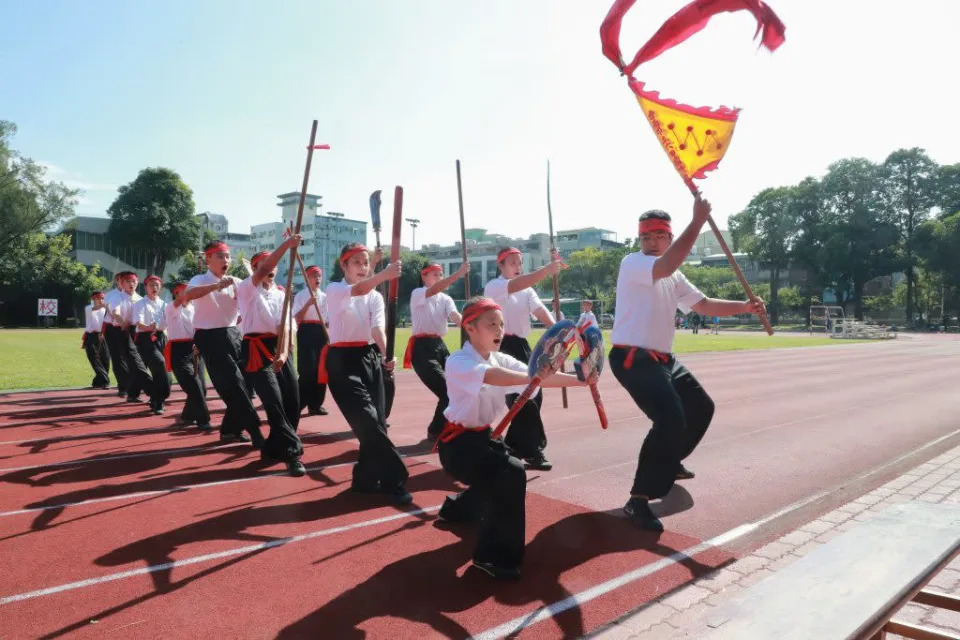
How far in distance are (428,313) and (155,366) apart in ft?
16.4

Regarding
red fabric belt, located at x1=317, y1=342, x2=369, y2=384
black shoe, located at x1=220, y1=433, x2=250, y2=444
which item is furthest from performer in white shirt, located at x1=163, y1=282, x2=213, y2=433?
red fabric belt, located at x1=317, y1=342, x2=369, y2=384

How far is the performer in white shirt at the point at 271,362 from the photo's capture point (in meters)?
6.45

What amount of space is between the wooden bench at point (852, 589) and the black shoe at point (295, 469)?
480 cm

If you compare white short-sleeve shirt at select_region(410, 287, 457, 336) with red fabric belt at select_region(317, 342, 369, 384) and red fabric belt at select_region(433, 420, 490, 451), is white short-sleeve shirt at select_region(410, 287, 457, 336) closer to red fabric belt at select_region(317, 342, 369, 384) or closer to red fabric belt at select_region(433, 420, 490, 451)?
red fabric belt at select_region(317, 342, 369, 384)

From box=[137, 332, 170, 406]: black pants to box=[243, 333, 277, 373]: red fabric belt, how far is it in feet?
12.2

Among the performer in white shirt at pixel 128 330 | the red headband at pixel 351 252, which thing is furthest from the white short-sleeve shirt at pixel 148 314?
the red headband at pixel 351 252

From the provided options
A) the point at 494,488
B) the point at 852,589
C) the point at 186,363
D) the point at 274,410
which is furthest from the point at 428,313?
the point at 852,589

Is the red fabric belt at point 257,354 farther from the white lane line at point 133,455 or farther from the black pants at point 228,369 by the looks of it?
the white lane line at point 133,455

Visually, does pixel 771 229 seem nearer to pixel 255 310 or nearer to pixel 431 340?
pixel 431 340

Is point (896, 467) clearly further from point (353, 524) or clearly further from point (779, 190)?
point (779, 190)

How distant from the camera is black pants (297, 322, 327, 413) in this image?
9.12 metres

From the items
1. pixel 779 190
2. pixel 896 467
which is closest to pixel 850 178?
pixel 779 190

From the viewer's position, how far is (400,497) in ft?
17.6

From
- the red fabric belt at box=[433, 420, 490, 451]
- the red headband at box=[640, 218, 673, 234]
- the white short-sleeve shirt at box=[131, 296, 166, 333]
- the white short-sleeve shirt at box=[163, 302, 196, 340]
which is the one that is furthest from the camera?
the white short-sleeve shirt at box=[131, 296, 166, 333]
